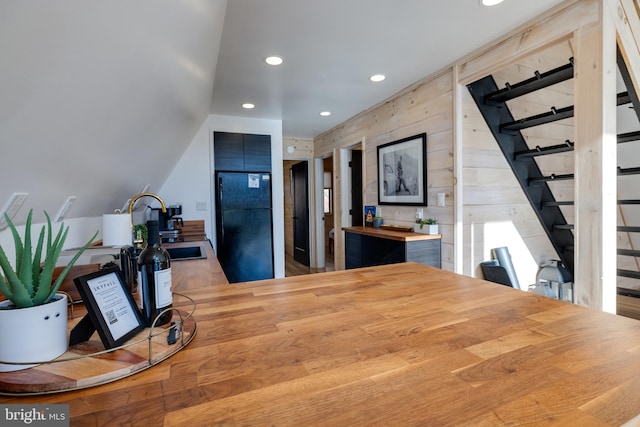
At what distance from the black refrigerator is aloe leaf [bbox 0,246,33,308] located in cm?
369

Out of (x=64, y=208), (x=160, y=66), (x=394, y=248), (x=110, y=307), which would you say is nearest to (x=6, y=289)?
(x=110, y=307)

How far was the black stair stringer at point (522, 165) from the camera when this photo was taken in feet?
9.09

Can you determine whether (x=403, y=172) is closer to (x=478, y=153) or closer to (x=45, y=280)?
(x=478, y=153)

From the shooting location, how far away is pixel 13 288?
1.82 feet

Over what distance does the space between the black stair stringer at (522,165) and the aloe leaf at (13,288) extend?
3135mm

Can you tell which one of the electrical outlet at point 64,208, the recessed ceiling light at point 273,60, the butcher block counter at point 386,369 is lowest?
the butcher block counter at point 386,369

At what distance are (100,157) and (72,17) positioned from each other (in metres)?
1.01

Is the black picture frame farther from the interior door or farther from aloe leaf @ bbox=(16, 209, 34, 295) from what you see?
the interior door

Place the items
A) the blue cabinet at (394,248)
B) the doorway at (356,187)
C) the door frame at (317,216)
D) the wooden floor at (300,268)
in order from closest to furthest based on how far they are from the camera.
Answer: the blue cabinet at (394,248) → the doorway at (356,187) → the wooden floor at (300,268) → the door frame at (317,216)

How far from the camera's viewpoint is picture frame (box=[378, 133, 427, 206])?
3.17m

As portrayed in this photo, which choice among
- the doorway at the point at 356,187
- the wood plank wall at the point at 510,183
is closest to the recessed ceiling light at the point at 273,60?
the wood plank wall at the point at 510,183

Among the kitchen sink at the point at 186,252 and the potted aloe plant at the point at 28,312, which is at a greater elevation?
the potted aloe plant at the point at 28,312

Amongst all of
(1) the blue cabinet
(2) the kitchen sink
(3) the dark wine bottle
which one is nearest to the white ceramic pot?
(3) the dark wine bottle

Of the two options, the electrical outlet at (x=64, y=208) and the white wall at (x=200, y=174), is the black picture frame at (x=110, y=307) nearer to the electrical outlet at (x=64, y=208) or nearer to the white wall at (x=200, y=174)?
the electrical outlet at (x=64, y=208)
